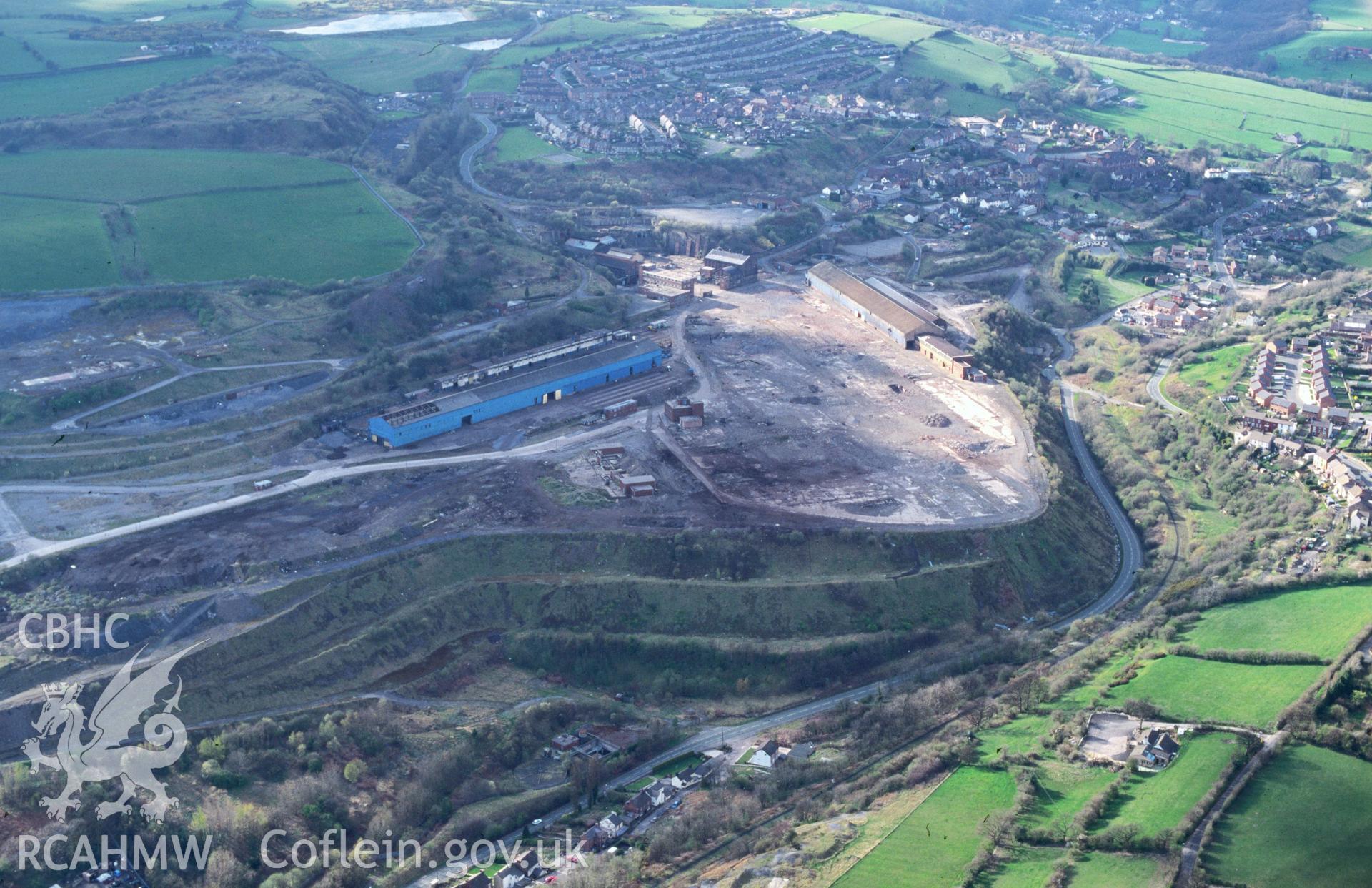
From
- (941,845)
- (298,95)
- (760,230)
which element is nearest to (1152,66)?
(760,230)

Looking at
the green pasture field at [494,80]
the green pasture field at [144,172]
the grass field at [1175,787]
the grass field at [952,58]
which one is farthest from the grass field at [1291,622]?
the green pasture field at [494,80]

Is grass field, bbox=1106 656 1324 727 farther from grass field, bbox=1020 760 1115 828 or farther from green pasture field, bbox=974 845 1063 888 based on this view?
green pasture field, bbox=974 845 1063 888

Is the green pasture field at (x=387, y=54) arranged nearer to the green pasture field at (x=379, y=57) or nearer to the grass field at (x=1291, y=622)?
the green pasture field at (x=379, y=57)

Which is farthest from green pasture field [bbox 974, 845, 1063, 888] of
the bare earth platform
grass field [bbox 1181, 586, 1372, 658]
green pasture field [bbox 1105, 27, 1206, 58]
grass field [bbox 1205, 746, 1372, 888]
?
green pasture field [bbox 1105, 27, 1206, 58]

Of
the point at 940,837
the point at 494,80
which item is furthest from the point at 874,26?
the point at 940,837

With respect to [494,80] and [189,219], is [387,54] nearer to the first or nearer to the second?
[494,80]
